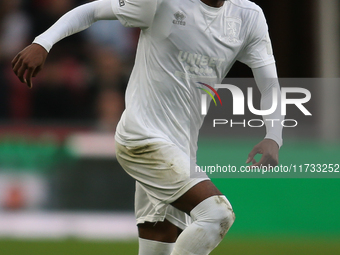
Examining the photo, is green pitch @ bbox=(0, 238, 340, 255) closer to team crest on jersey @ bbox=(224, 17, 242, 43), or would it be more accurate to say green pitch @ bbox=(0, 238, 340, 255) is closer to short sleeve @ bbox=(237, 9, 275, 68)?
short sleeve @ bbox=(237, 9, 275, 68)

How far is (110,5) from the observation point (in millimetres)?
3666

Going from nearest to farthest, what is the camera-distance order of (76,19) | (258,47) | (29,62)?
(29,62), (76,19), (258,47)

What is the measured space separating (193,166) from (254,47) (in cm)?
89

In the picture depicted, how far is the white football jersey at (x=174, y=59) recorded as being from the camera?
3.60 metres

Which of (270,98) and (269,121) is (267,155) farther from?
(270,98)

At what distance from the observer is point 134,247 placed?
6883 millimetres

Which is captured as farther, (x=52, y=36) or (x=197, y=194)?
(x=52, y=36)

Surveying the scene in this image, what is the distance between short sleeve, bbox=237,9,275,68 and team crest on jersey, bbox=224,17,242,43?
12 cm

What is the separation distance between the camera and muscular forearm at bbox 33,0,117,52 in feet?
11.7

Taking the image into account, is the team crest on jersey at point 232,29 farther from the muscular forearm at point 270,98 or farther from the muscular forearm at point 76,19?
the muscular forearm at point 76,19

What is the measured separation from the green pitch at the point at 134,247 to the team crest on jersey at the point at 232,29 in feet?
11.1

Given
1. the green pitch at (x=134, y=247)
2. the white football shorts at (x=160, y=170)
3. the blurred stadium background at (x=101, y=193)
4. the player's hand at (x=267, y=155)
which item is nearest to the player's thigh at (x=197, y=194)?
the white football shorts at (x=160, y=170)

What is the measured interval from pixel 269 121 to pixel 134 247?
133 inches

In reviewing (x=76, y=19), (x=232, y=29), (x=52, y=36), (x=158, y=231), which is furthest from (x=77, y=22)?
(x=158, y=231)
